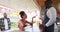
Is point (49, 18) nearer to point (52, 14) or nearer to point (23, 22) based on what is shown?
point (52, 14)

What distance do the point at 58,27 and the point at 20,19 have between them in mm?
386

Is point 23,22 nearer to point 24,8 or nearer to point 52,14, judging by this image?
point 24,8

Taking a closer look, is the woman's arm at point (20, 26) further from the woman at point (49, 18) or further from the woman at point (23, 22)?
the woman at point (49, 18)

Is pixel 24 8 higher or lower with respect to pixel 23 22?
higher

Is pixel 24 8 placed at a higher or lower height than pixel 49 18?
higher

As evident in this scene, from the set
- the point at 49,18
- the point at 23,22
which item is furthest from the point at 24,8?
the point at 49,18

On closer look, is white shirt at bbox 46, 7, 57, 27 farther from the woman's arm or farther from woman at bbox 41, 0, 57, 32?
the woman's arm

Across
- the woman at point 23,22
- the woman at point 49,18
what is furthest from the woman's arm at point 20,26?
the woman at point 49,18

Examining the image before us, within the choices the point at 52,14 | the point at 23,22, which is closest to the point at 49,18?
the point at 52,14

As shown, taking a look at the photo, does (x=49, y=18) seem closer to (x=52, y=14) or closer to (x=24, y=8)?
(x=52, y=14)

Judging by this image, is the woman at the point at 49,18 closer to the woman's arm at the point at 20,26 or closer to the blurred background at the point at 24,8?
the blurred background at the point at 24,8

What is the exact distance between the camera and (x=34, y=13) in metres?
1.34

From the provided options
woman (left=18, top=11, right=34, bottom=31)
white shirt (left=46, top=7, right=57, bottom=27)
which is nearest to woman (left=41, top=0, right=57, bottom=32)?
white shirt (left=46, top=7, right=57, bottom=27)

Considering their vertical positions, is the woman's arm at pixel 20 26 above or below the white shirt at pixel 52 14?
below
